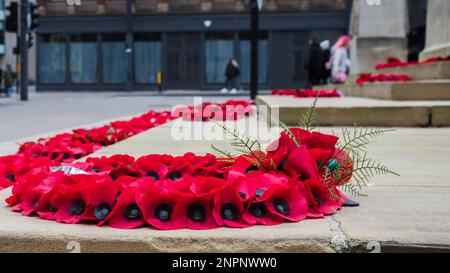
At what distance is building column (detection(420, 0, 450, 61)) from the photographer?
1133 cm

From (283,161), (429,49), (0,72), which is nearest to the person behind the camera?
(283,161)

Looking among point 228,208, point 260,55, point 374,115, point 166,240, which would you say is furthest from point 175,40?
point 166,240

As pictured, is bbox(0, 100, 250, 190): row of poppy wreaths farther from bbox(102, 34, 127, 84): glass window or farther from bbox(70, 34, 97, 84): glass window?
bbox(70, 34, 97, 84): glass window

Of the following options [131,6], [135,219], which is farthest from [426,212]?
[131,6]

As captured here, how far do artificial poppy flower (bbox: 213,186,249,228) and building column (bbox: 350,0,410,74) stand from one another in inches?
593

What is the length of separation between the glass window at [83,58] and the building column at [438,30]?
28.0 meters

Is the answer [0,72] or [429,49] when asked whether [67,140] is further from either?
[0,72]

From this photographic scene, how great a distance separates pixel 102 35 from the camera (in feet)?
122

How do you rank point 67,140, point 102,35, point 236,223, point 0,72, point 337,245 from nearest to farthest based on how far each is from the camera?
point 337,245, point 236,223, point 67,140, point 0,72, point 102,35

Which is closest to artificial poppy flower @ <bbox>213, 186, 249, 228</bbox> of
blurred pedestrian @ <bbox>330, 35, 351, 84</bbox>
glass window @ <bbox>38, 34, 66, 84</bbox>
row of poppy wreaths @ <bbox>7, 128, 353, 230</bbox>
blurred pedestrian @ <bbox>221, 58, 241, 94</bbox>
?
row of poppy wreaths @ <bbox>7, 128, 353, 230</bbox>

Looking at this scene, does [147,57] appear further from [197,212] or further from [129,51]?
[197,212]

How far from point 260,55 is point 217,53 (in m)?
2.52

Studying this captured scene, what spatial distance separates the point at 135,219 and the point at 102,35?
36.1m

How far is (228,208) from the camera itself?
7.90 feet
